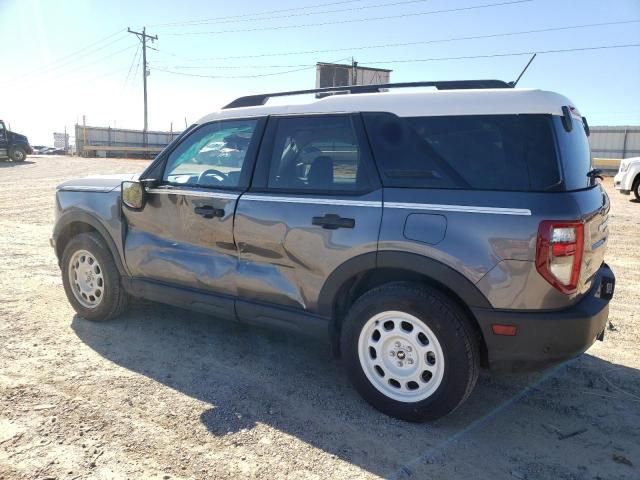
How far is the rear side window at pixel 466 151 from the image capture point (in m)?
2.73

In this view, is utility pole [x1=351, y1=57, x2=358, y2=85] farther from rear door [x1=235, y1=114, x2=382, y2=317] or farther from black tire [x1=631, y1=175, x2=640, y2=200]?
rear door [x1=235, y1=114, x2=382, y2=317]

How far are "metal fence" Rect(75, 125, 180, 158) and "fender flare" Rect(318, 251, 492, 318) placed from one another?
3550cm

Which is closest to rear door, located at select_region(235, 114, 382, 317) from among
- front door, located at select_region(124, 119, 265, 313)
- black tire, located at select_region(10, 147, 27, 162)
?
front door, located at select_region(124, 119, 265, 313)

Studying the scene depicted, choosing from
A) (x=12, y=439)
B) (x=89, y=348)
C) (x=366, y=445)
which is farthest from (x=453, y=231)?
(x=89, y=348)

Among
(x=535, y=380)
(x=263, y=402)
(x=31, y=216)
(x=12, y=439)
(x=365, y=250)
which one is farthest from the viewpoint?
(x=31, y=216)

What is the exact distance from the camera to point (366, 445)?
2885mm

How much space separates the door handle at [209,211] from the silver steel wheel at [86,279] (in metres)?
1.33

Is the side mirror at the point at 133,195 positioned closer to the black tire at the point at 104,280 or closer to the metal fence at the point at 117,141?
the black tire at the point at 104,280

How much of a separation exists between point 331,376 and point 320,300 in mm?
726

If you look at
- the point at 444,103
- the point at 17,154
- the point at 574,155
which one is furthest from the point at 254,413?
the point at 17,154

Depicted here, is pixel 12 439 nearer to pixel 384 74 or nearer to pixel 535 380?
pixel 535 380

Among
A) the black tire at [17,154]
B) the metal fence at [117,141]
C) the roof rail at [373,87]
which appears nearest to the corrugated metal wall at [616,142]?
the metal fence at [117,141]

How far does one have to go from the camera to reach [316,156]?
11.5 feet

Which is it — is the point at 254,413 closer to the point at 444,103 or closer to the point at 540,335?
the point at 540,335
